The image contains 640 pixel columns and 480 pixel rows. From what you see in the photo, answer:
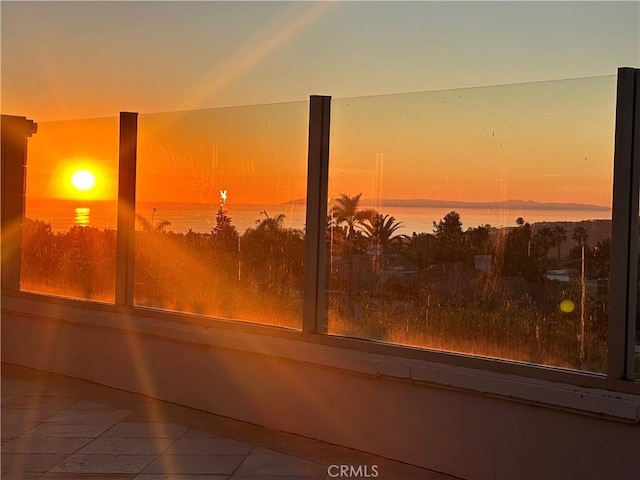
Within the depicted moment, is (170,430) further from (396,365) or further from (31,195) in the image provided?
(31,195)

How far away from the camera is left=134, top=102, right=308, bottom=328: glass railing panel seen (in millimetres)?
5828

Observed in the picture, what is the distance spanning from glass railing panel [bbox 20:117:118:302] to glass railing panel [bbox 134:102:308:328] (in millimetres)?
474

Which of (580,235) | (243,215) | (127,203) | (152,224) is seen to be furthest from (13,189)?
(580,235)

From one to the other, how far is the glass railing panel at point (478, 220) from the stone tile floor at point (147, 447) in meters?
0.85

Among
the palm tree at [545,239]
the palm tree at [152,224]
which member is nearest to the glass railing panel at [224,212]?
the palm tree at [152,224]

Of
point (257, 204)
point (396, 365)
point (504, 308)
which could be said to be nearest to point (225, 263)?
point (257, 204)

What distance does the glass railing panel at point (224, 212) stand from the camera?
583 cm

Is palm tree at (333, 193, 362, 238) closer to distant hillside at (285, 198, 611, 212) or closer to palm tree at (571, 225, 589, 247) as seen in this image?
distant hillside at (285, 198, 611, 212)

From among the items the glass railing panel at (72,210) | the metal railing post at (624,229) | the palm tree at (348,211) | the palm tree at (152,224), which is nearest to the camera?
the metal railing post at (624,229)

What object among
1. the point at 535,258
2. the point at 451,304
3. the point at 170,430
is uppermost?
the point at 535,258

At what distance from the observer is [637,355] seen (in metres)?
4.13

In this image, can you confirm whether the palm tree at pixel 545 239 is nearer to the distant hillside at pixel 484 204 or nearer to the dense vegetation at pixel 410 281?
the dense vegetation at pixel 410 281

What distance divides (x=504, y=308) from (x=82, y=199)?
4493mm

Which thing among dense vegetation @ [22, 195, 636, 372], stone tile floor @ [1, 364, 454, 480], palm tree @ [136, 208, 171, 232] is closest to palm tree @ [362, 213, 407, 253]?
dense vegetation @ [22, 195, 636, 372]
